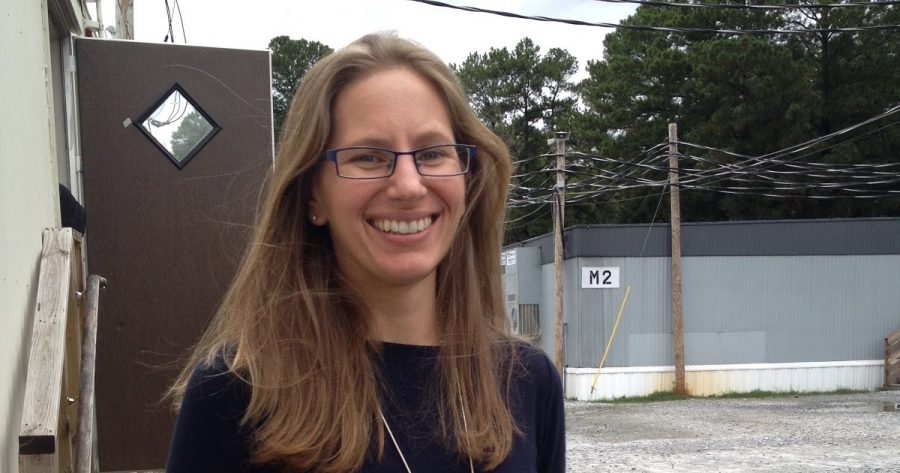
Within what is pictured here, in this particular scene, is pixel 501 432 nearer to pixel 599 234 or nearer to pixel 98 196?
pixel 98 196

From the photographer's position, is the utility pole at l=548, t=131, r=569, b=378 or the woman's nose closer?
the woman's nose

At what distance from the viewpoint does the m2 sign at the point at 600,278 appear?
2103 cm

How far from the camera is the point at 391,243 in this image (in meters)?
1.65

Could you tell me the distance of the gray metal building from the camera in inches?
833

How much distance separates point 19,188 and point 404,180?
2.22 meters

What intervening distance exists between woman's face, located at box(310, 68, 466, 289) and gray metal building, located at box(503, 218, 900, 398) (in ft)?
64.1

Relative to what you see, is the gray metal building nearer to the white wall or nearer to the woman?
the white wall

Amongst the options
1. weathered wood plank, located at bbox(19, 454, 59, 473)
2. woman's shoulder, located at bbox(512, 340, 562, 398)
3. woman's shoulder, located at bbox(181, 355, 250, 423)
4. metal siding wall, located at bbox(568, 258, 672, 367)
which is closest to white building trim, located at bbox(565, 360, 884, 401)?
metal siding wall, located at bbox(568, 258, 672, 367)

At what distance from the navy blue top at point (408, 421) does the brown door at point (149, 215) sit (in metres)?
3.47

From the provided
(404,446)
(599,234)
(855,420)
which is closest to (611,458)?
(855,420)

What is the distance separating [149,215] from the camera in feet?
17.1

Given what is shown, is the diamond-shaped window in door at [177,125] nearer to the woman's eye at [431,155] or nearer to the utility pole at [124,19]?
the utility pole at [124,19]

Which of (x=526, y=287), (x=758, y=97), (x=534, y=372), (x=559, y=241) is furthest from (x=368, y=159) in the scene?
(x=758, y=97)

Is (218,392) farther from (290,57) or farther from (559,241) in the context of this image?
(290,57)
